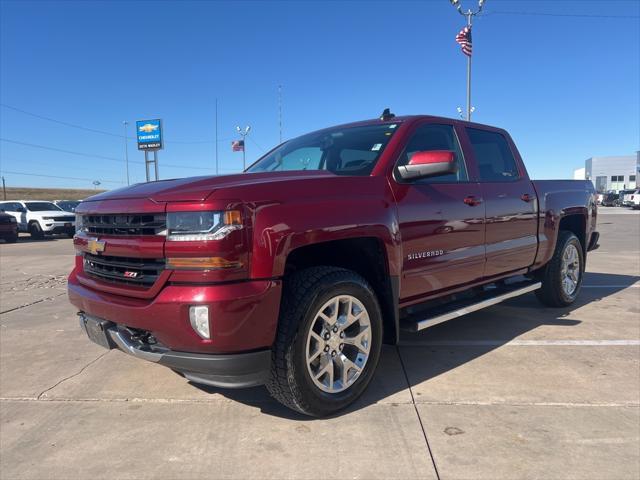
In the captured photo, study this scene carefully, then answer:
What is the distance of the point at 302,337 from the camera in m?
2.83

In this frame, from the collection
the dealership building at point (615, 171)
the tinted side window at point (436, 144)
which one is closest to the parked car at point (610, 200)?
the dealership building at point (615, 171)

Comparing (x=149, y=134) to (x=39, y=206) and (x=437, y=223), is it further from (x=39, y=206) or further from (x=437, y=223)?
(x=437, y=223)

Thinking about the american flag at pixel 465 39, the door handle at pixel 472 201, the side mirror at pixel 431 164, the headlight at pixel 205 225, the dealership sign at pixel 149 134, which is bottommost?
the headlight at pixel 205 225

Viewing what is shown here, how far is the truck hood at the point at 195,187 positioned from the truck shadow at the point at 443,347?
1505 mm

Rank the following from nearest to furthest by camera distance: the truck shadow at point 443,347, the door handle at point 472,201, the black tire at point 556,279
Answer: the truck shadow at point 443,347
the door handle at point 472,201
the black tire at point 556,279

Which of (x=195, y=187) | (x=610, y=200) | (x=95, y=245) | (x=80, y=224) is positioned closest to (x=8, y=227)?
(x=80, y=224)

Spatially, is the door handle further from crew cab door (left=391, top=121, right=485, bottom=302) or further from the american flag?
the american flag

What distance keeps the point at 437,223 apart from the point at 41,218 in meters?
21.3

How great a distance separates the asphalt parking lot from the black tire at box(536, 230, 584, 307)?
68 cm

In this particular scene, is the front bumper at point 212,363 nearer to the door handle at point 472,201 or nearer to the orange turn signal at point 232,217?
the orange turn signal at point 232,217

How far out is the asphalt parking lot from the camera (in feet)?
8.40

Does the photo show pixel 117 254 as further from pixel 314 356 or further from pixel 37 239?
pixel 37 239

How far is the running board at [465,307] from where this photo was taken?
3566 mm

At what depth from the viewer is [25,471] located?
2.57 metres
